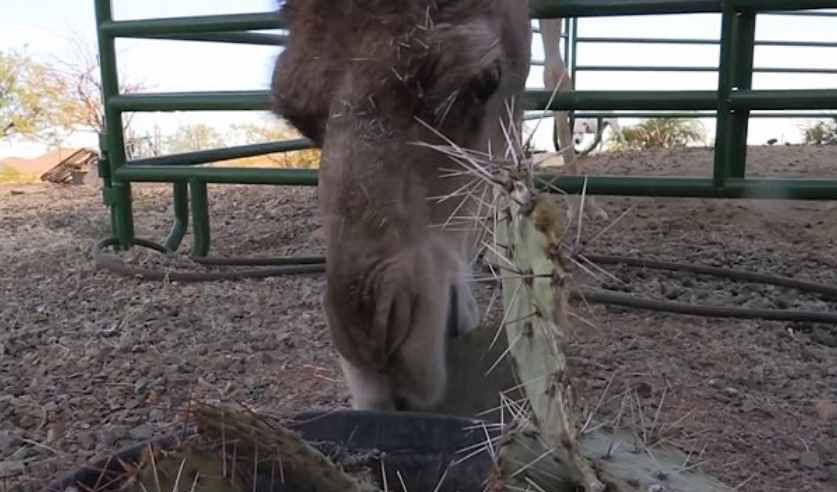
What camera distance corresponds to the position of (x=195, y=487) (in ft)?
4.18

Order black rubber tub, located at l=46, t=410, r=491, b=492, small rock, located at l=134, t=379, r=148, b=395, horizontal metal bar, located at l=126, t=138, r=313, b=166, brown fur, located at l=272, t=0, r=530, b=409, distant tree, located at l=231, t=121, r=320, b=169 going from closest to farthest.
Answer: black rubber tub, located at l=46, t=410, r=491, b=492 < brown fur, located at l=272, t=0, r=530, b=409 < small rock, located at l=134, t=379, r=148, b=395 < horizontal metal bar, located at l=126, t=138, r=313, b=166 < distant tree, located at l=231, t=121, r=320, b=169

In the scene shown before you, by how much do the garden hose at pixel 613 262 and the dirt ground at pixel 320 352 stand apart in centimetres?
5

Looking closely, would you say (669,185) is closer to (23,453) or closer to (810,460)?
(810,460)

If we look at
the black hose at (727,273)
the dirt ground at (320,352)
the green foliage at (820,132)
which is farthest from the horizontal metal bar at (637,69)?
the black hose at (727,273)

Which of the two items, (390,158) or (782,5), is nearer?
(390,158)

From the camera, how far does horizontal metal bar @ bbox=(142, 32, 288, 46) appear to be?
4734 millimetres

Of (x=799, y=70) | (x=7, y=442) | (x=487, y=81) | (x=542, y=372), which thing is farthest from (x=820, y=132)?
(x=542, y=372)


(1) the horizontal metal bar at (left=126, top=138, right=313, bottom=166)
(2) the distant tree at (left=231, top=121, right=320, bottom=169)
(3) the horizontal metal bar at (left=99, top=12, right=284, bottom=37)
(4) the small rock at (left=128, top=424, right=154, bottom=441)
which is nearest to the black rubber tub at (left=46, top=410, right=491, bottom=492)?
(4) the small rock at (left=128, top=424, right=154, bottom=441)

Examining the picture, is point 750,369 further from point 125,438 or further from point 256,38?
point 256,38

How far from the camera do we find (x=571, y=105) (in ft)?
12.3

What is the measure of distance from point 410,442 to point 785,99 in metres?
2.53

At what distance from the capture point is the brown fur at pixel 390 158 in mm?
1854

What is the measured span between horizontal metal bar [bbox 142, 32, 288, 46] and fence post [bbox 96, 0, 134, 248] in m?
0.21

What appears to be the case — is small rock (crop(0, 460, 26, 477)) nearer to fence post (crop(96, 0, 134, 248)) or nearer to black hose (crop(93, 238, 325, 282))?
black hose (crop(93, 238, 325, 282))
